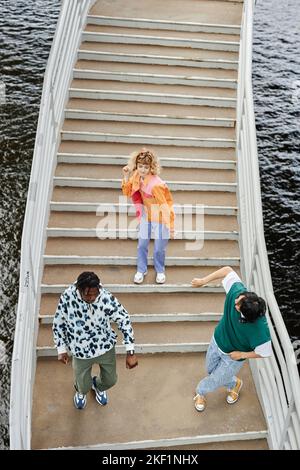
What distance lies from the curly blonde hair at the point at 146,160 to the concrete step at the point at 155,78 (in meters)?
2.81

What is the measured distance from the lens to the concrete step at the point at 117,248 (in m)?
6.53

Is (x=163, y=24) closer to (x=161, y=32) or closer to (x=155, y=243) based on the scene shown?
(x=161, y=32)

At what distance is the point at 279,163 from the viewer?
1190 cm

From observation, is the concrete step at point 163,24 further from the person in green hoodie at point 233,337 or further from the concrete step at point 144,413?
the concrete step at point 144,413

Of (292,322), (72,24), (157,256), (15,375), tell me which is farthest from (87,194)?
(292,322)

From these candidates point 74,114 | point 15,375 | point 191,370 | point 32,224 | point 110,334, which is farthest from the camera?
point 74,114

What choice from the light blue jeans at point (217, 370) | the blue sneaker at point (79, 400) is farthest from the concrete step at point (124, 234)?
the blue sneaker at point (79, 400)

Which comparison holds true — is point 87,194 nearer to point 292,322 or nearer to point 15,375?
point 15,375

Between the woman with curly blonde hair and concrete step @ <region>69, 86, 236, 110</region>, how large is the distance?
2386 mm

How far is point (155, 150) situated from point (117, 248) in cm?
158

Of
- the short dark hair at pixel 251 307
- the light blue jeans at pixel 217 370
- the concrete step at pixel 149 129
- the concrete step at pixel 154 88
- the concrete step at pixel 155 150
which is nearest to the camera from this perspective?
the short dark hair at pixel 251 307

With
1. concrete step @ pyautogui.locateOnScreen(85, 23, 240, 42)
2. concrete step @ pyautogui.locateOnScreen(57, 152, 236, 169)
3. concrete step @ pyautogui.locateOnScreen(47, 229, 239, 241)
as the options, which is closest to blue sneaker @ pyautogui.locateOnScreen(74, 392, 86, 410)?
concrete step @ pyautogui.locateOnScreen(47, 229, 239, 241)

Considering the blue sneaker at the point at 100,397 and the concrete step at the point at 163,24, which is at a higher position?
the concrete step at the point at 163,24

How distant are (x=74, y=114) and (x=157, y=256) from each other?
8.13 feet
